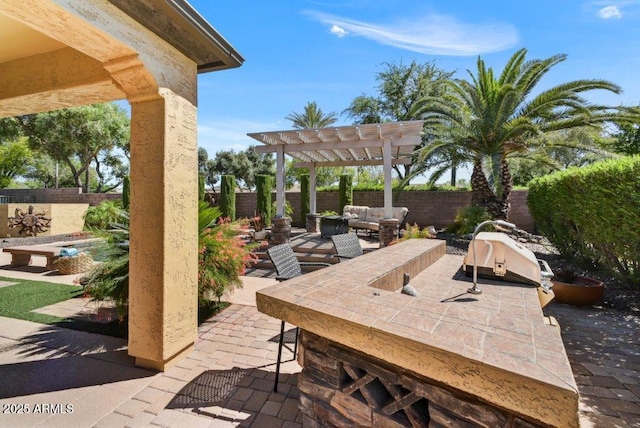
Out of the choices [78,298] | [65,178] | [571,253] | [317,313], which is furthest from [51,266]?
[65,178]

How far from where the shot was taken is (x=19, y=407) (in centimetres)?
213

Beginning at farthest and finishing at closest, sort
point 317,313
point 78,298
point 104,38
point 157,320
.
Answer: point 78,298
point 157,320
point 104,38
point 317,313

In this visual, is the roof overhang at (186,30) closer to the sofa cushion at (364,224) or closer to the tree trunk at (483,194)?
the sofa cushion at (364,224)

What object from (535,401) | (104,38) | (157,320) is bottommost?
(157,320)

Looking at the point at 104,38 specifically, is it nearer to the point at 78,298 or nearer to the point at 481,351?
the point at 481,351

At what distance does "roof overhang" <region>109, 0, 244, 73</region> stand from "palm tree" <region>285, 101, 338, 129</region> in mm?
18317

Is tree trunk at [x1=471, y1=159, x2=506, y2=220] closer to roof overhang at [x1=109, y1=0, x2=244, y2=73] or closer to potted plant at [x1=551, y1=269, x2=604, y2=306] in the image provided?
potted plant at [x1=551, y1=269, x2=604, y2=306]

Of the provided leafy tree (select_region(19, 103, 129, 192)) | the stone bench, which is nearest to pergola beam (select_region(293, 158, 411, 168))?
the stone bench

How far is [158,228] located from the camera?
2488 millimetres

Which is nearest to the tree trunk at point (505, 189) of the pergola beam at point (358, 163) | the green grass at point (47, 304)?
the pergola beam at point (358, 163)

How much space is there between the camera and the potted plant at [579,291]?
14.3 ft

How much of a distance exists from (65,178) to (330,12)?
37.1 meters

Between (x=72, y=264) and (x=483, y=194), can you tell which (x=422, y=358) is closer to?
(x=72, y=264)

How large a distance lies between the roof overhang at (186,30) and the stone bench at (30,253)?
6.06 m
